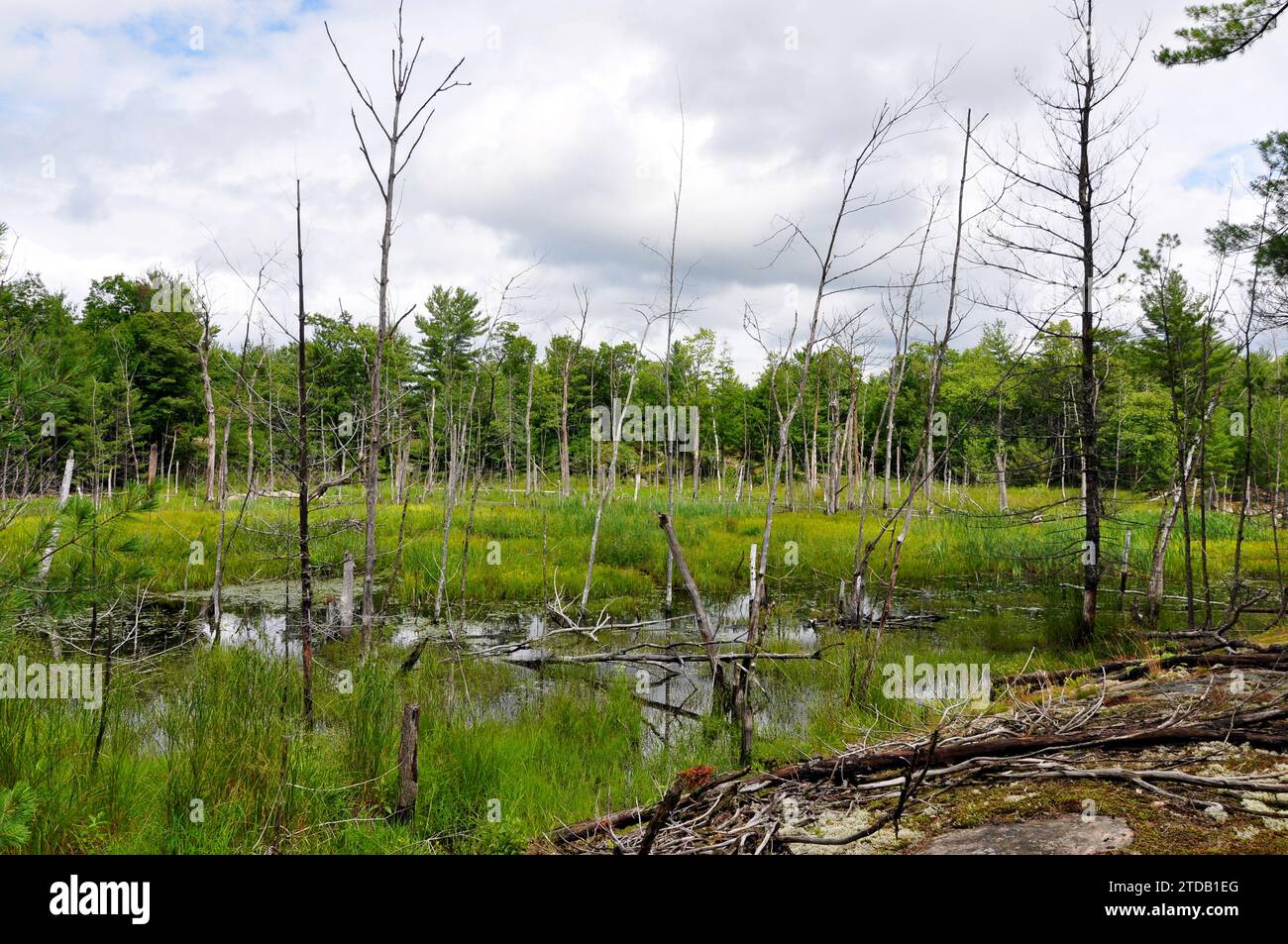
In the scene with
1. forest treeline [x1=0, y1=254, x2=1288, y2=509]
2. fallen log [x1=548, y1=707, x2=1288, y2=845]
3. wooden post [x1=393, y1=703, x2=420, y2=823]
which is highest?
forest treeline [x1=0, y1=254, x2=1288, y2=509]

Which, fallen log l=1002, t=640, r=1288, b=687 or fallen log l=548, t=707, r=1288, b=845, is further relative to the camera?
fallen log l=1002, t=640, r=1288, b=687

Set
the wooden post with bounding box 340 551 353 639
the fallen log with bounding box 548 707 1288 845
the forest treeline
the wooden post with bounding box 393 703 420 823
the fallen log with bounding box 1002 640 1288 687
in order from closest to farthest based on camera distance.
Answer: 1. the fallen log with bounding box 548 707 1288 845
2. the wooden post with bounding box 393 703 420 823
3. the fallen log with bounding box 1002 640 1288 687
4. the wooden post with bounding box 340 551 353 639
5. the forest treeline

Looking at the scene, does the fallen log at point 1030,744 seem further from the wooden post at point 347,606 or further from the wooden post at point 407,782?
the wooden post at point 347,606

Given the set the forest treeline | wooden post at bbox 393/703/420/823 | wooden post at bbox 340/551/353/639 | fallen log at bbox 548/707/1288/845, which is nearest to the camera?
fallen log at bbox 548/707/1288/845

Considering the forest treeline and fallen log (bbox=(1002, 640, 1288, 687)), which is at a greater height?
the forest treeline

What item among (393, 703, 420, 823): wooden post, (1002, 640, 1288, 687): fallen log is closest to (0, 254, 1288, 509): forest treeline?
(1002, 640, 1288, 687): fallen log

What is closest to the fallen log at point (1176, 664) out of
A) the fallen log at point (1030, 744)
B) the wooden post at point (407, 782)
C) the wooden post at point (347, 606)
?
the fallen log at point (1030, 744)

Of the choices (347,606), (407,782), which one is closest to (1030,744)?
(407,782)

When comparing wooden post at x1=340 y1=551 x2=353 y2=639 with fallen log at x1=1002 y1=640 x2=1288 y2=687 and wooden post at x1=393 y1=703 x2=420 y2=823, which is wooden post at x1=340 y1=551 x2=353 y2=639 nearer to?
wooden post at x1=393 y1=703 x2=420 y2=823

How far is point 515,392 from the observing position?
40.1 m
